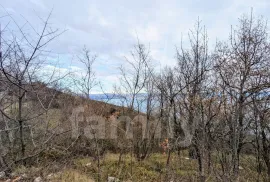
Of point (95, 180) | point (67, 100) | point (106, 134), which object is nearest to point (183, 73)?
point (106, 134)

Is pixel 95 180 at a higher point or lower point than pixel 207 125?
lower

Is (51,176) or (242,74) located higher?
(242,74)

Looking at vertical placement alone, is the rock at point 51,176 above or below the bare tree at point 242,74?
below

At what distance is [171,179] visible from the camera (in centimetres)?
479

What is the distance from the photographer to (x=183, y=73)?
29.9 feet

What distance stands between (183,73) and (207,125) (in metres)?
4.45

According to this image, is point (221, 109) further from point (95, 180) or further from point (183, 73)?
point (183, 73)

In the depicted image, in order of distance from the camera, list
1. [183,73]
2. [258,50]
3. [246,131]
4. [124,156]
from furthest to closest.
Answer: [183,73], [124,156], [258,50], [246,131]

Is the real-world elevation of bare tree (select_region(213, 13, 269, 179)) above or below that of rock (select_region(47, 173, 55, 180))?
above

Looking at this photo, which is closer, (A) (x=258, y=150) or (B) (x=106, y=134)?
(A) (x=258, y=150)

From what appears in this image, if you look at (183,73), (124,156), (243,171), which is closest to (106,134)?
(124,156)

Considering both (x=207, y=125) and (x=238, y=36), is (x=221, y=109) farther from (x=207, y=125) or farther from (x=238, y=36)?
(x=238, y=36)

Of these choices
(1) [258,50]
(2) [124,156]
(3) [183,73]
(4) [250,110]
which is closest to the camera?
(4) [250,110]

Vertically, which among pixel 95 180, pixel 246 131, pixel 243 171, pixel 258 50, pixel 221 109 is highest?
pixel 258 50
